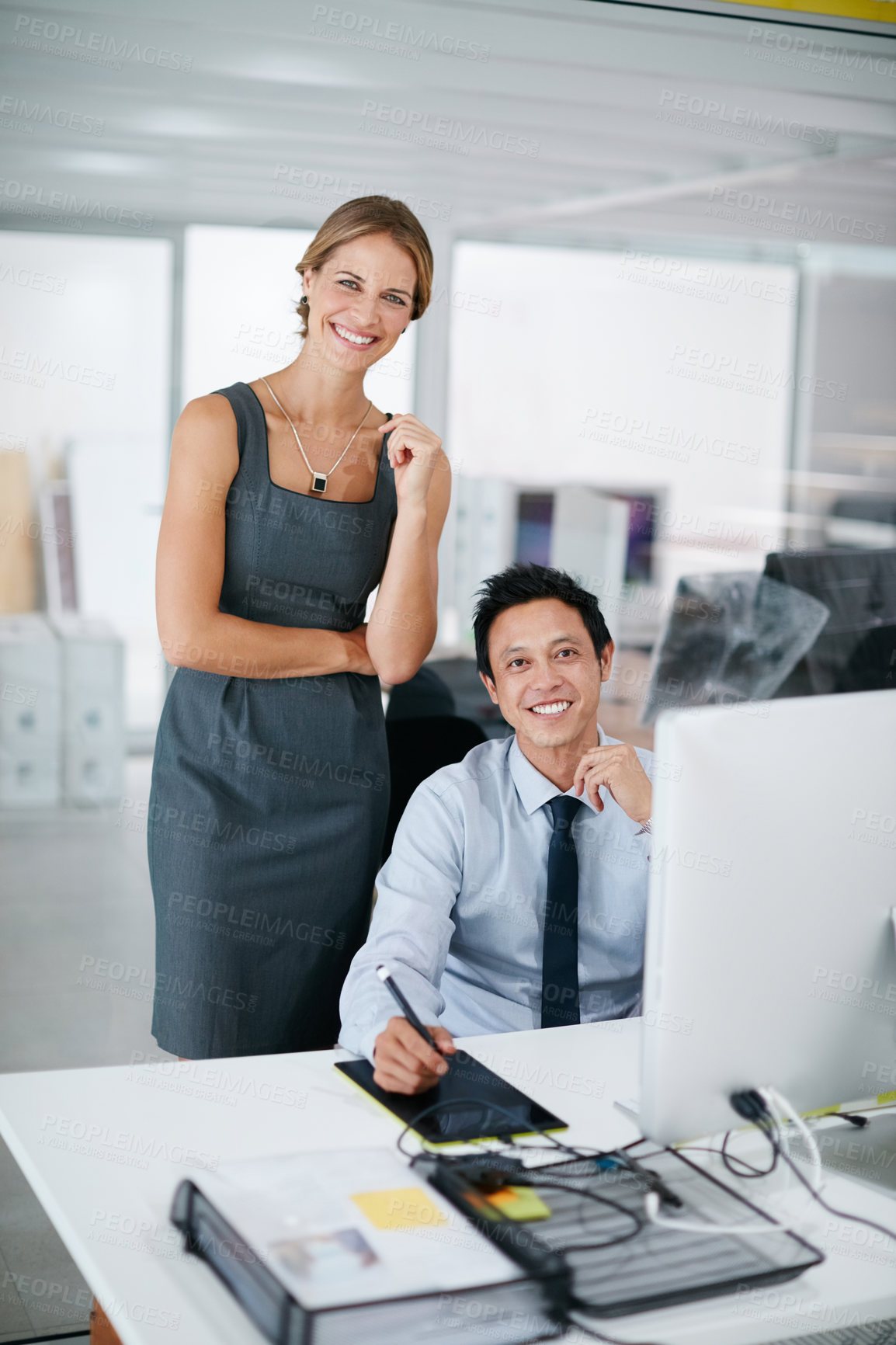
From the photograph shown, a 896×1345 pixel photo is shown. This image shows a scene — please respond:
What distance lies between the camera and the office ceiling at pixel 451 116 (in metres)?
2.64

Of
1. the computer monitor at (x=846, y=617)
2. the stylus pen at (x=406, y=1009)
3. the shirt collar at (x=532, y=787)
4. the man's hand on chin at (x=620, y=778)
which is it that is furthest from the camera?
→ the computer monitor at (x=846, y=617)

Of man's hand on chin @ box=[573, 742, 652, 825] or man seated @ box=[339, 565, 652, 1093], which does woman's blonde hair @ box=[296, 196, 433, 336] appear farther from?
man's hand on chin @ box=[573, 742, 652, 825]

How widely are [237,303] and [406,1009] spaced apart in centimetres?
179

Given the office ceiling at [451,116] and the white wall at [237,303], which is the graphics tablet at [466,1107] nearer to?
the white wall at [237,303]

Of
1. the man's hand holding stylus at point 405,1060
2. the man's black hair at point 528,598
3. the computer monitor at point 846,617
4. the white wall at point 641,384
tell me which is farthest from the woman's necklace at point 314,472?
the computer monitor at point 846,617

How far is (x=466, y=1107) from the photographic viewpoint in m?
1.36

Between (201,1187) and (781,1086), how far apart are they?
21.0 inches

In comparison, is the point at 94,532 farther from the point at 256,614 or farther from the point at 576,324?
the point at 576,324

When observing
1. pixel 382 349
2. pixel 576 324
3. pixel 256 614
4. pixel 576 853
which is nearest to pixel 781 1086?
pixel 576 853

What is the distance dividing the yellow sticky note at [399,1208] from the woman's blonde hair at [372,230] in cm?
153

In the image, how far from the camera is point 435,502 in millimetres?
2334

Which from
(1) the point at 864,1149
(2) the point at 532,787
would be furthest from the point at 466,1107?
(2) the point at 532,787

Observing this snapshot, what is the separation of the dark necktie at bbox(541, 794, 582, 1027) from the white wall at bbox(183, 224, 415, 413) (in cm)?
142

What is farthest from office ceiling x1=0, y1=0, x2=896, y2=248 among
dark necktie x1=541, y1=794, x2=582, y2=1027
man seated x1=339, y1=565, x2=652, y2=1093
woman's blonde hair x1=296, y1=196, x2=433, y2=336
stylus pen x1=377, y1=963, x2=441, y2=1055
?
stylus pen x1=377, y1=963, x2=441, y2=1055
